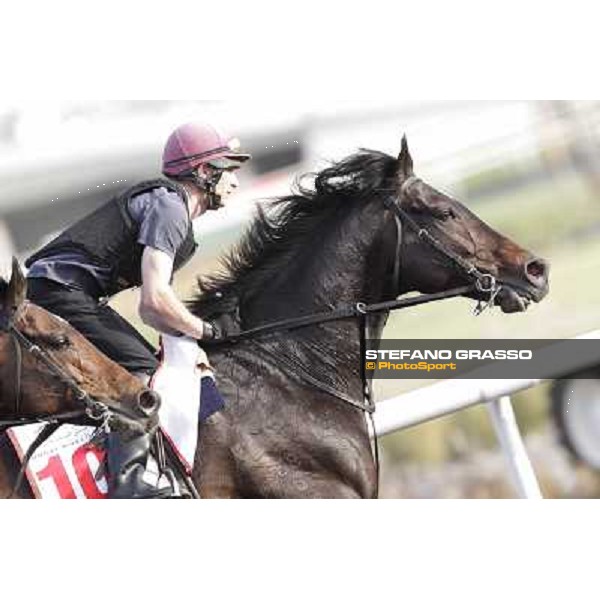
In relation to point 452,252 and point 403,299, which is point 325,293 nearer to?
point 403,299

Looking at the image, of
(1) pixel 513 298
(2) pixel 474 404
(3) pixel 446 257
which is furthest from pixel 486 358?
(3) pixel 446 257

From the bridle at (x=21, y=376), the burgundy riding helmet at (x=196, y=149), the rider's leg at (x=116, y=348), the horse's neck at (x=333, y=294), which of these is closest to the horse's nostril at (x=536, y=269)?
the horse's neck at (x=333, y=294)

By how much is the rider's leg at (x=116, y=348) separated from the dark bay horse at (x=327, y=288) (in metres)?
0.25

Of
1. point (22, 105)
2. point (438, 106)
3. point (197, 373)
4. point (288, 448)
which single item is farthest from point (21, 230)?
point (438, 106)

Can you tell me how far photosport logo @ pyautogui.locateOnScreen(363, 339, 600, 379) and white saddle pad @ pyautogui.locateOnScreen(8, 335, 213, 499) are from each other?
0.77 m

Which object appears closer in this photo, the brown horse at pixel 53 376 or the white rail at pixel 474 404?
the brown horse at pixel 53 376

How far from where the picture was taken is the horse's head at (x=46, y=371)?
3.40 meters

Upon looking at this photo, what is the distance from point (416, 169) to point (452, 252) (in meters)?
0.43

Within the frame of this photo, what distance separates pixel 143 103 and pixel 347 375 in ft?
3.71

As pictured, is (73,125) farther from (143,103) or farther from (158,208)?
(158,208)

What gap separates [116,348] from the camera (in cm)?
356

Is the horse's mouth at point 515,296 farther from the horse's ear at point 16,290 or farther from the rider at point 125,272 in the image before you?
the horse's ear at point 16,290

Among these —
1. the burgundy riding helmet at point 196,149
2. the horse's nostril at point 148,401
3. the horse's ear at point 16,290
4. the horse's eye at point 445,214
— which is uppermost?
the burgundy riding helmet at point 196,149
